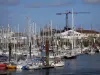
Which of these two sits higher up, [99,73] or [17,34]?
[17,34]

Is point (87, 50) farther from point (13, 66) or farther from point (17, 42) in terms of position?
point (13, 66)

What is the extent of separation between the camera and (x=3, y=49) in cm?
11888

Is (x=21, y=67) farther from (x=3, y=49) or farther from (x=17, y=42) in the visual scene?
(x=17, y=42)

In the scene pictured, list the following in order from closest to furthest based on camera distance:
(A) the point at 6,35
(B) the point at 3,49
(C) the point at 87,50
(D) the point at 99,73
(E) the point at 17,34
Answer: (D) the point at 99,73 → (B) the point at 3,49 → (A) the point at 6,35 → (E) the point at 17,34 → (C) the point at 87,50

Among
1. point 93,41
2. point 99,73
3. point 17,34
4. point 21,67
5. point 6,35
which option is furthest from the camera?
point 93,41

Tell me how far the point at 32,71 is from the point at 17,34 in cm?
6600

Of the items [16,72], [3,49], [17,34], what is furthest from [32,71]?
[17,34]

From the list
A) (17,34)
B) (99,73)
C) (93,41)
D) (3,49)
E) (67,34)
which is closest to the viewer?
(99,73)

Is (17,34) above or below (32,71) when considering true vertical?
above

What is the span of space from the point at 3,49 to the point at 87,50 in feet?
155

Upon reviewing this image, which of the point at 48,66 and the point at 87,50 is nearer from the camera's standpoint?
the point at 48,66

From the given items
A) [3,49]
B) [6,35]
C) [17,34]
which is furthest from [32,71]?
[17,34]

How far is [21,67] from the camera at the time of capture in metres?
77.2

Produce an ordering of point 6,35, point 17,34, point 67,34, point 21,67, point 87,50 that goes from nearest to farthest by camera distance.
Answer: point 21,67 → point 6,35 → point 17,34 → point 87,50 → point 67,34
